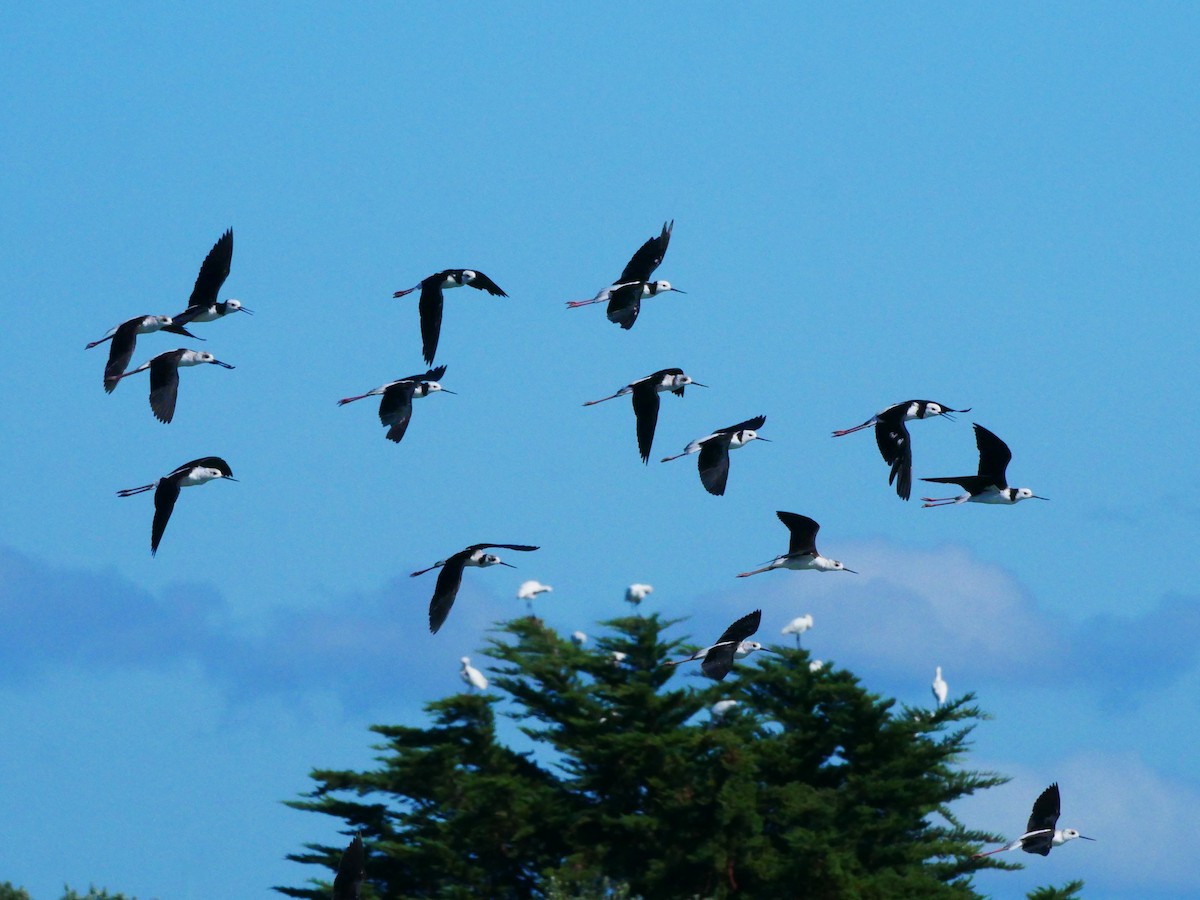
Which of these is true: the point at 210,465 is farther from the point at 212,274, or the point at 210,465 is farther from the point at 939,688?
the point at 939,688

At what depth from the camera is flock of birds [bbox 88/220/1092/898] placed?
26438 millimetres

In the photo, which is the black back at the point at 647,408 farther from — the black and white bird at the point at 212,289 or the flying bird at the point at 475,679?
the flying bird at the point at 475,679

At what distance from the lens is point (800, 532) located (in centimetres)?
2669

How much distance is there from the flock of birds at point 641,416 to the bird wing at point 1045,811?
1 centimetres

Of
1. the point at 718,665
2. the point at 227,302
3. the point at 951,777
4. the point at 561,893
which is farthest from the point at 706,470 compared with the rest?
the point at 951,777

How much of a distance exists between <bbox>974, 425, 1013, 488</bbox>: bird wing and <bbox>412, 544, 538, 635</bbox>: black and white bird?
208 inches

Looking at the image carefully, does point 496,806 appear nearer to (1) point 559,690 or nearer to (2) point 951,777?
(1) point 559,690

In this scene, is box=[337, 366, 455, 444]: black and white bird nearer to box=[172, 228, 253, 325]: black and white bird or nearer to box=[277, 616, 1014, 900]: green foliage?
box=[172, 228, 253, 325]: black and white bird

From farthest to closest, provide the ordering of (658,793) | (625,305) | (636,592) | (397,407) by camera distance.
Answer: (636,592) < (658,793) < (625,305) < (397,407)

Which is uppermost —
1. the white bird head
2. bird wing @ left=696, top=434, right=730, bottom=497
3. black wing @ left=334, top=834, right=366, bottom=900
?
the white bird head

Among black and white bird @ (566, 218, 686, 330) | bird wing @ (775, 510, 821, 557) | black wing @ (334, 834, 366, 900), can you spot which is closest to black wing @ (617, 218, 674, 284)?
black and white bird @ (566, 218, 686, 330)

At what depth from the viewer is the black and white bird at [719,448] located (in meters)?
27.2

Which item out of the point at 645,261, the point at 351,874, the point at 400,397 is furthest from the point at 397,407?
the point at 351,874

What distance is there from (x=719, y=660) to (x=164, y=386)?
643 centimetres
